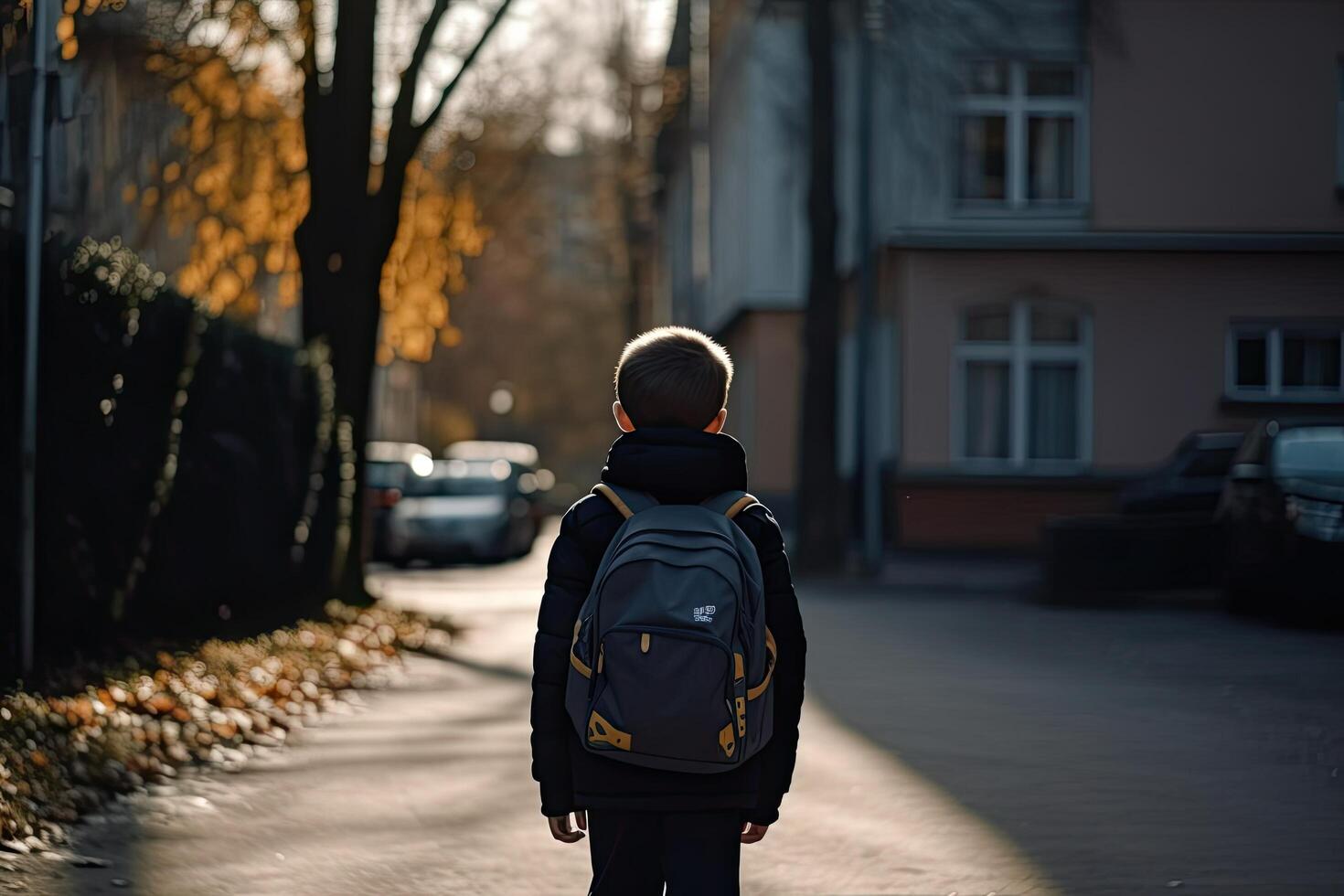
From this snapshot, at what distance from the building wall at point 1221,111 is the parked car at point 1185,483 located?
10.0 ft

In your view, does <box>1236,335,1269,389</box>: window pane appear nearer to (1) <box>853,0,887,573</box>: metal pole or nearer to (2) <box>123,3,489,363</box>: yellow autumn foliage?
(1) <box>853,0,887,573</box>: metal pole

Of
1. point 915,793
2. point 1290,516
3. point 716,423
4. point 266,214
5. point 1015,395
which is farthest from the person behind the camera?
point 1015,395

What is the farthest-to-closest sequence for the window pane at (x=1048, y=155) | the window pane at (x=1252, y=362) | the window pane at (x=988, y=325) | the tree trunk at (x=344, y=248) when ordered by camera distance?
the window pane at (x=1048, y=155), the window pane at (x=988, y=325), the tree trunk at (x=344, y=248), the window pane at (x=1252, y=362)

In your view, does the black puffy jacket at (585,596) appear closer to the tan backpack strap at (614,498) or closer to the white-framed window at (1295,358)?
the tan backpack strap at (614,498)

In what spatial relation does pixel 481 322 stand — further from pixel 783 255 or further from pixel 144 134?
pixel 144 134

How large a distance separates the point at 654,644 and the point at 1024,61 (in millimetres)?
21578

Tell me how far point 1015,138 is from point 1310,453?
16228 mm

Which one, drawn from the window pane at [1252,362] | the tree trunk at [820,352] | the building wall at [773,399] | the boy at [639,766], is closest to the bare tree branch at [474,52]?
the tree trunk at [820,352]

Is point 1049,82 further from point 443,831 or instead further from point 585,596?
point 585,596

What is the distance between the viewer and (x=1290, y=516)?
476 inches

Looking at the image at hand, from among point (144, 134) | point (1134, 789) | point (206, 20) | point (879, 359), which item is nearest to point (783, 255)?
point (879, 359)

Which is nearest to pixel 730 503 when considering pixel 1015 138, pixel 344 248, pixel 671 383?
pixel 671 383

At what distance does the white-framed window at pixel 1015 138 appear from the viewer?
25.8 metres

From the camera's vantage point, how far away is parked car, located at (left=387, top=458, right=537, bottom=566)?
27047 millimetres
